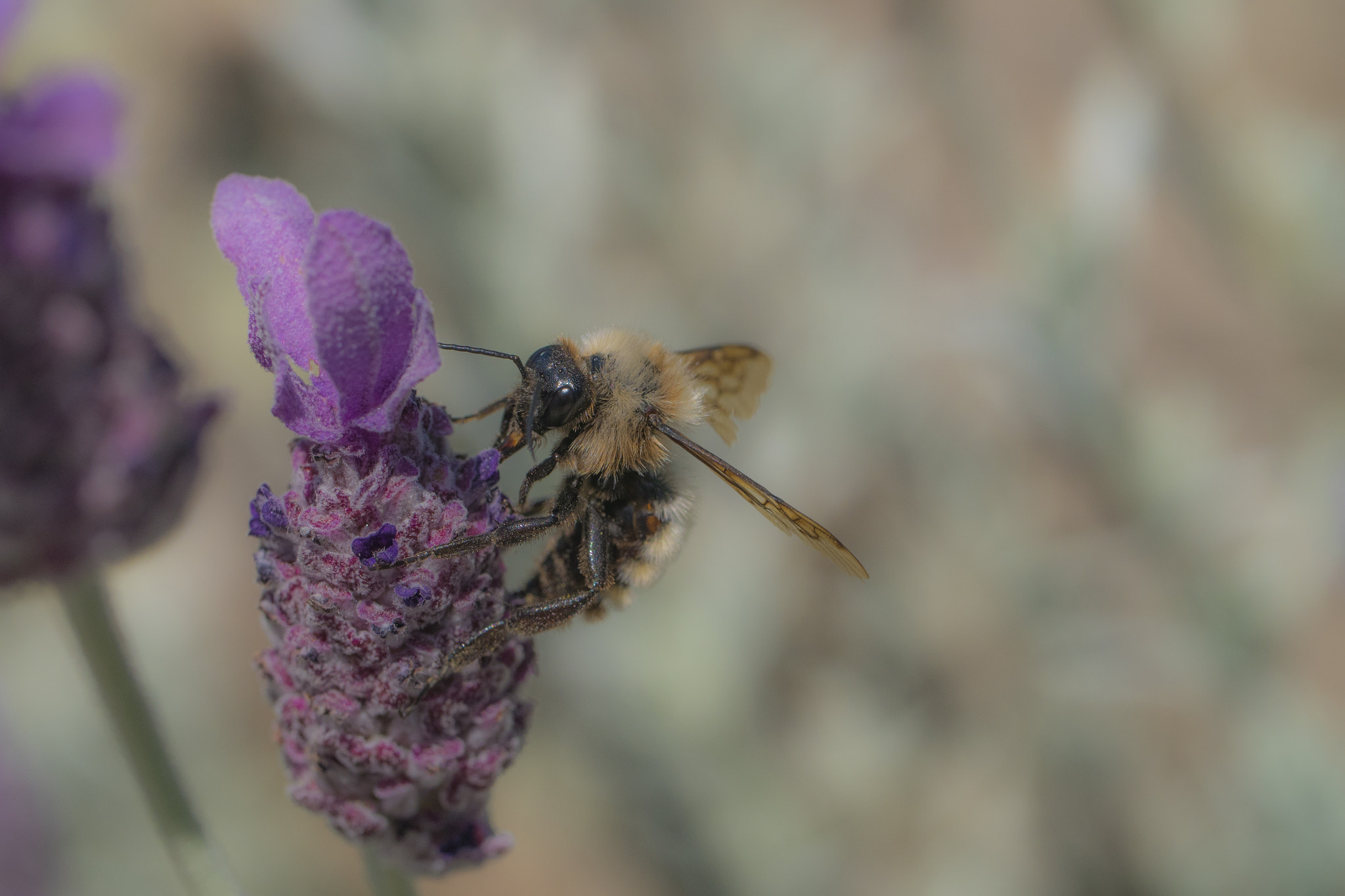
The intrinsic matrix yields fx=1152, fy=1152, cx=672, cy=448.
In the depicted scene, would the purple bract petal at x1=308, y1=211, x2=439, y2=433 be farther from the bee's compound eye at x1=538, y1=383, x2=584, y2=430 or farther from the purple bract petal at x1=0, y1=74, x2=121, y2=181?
the bee's compound eye at x1=538, y1=383, x2=584, y2=430

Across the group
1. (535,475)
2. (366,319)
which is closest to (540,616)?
(535,475)

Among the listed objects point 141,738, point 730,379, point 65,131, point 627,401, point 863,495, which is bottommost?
point 141,738

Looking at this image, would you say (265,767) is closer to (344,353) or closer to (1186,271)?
(344,353)

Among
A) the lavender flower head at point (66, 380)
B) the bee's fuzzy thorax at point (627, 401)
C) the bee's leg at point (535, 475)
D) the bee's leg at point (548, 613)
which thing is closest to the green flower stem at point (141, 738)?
the lavender flower head at point (66, 380)

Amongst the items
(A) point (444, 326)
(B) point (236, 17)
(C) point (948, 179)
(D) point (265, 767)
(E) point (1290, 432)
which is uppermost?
(C) point (948, 179)

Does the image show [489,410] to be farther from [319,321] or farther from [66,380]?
[66,380]

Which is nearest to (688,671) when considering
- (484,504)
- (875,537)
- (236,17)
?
(875,537)
